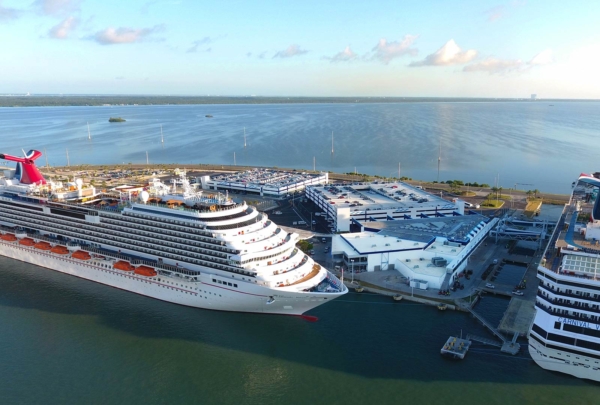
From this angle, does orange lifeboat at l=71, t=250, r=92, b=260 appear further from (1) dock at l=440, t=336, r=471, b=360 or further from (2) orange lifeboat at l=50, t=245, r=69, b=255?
(1) dock at l=440, t=336, r=471, b=360

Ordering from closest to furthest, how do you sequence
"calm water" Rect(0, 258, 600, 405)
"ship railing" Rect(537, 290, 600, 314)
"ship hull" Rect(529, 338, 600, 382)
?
"ship railing" Rect(537, 290, 600, 314)
"ship hull" Rect(529, 338, 600, 382)
"calm water" Rect(0, 258, 600, 405)

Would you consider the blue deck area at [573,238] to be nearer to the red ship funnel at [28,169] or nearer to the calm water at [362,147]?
the red ship funnel at [28,169]

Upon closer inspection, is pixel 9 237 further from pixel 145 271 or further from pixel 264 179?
pixel 264 179

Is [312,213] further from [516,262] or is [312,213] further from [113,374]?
[113,374]

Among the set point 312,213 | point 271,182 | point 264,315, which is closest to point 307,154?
point 271,182

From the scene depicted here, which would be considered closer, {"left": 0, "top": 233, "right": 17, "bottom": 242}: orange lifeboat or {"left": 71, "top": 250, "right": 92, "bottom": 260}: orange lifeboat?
{"left": 71, "top": 250, "right": 92, "bottom": 260}: orange lifeboat

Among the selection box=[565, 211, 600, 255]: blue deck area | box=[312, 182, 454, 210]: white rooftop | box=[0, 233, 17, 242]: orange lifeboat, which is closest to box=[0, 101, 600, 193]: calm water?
box=[312, 182, 454, 210]: white rooftop
